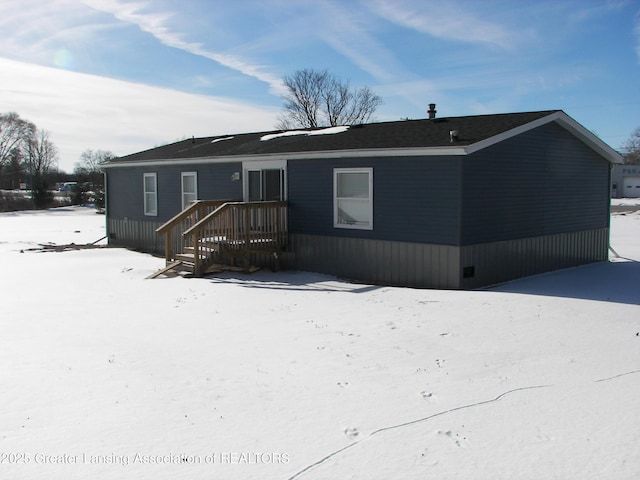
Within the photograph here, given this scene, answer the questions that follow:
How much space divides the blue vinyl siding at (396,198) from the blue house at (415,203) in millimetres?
22

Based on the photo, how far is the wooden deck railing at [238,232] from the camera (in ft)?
42.5

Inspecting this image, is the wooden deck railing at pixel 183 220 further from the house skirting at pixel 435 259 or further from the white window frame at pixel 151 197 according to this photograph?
the house skirting at pixel 435 259

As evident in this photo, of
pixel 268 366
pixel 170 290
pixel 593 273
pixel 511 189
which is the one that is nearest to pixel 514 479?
pixel 268 366

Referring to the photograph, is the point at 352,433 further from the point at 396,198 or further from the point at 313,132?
the point at 313,132

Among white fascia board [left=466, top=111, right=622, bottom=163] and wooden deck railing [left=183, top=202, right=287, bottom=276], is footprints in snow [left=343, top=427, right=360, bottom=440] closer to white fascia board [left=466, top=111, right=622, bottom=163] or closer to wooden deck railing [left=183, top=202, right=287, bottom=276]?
white fascia board [left=466, top=111, right=622, bottom=163]

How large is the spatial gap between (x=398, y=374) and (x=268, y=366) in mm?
1314

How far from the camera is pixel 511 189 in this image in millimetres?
12508

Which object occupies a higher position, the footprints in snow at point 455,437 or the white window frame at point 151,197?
the white window frame at point 151,197

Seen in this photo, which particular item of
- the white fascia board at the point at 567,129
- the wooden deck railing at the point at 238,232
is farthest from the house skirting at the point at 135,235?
the white fascia board at the point at 567,129

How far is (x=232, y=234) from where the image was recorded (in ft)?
43.6

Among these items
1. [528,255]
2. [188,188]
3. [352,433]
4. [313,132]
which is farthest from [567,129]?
[352,433]

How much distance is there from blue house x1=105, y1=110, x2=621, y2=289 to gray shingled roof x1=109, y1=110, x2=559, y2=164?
5 centimetres

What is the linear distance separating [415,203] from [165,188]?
8.91 m

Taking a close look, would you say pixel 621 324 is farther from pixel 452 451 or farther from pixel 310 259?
pixel 310 259
